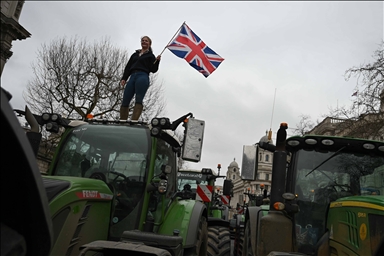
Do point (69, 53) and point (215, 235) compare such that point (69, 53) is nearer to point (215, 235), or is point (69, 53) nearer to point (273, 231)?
point (215, 235)

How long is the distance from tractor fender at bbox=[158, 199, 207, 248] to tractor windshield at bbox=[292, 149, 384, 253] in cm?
124

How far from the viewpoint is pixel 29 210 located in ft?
4.25

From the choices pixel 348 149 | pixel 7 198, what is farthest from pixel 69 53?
pixel 7 198

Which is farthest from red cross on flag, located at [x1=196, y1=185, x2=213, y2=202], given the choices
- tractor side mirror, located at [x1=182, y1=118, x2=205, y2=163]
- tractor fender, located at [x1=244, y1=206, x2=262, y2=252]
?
tractor side mirror, located at [x1=182, y1=118, x2=205, y2=163]

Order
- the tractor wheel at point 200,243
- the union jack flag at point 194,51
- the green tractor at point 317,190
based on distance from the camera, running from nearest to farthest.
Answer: the green tractor at point 317,190 → the tractor wheel at point 200,243 → the union jack flag at point 194,51

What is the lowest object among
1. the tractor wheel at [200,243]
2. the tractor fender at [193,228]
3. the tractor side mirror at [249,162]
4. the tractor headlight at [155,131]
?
the tractor wheel at [200,243]

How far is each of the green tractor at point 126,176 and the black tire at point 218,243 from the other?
142 cm

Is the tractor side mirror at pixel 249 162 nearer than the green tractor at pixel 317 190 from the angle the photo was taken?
No

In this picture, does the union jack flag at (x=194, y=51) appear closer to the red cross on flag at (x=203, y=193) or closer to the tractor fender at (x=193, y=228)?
the red cross on flag at (x=203, y=193)

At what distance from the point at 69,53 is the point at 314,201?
1681cm

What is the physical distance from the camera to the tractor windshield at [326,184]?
397 cm

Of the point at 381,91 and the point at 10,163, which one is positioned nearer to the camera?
the point at 10,163

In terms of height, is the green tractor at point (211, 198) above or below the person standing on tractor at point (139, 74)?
below

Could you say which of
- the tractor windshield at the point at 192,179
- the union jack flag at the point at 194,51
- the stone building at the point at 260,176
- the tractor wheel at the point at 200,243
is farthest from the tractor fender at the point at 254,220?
the tractor windshield at the point at 192,179
